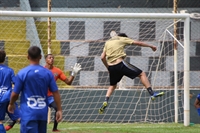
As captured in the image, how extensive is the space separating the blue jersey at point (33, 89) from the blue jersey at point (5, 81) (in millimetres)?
2288

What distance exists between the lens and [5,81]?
9469 mm

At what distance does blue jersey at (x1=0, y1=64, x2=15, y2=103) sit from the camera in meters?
9.41

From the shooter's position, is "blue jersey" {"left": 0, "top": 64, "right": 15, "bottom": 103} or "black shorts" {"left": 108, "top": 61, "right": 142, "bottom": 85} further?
"black shorts" {"left": 108, "top": 61, "right": 142, "bottom": 85}

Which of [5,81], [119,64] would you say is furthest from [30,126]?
[119,64]

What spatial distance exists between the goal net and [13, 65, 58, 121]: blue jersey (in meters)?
7.38

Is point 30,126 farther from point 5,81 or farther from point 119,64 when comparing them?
point 119,64

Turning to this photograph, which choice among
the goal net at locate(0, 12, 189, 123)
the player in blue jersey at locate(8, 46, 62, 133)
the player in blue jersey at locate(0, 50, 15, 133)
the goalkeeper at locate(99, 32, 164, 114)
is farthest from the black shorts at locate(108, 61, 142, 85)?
the player in blue jersey at locate(8, 46, 62, 133)

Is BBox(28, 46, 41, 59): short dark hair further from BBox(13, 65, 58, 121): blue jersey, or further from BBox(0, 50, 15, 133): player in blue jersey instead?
BBox(0, 50, 15, 133): player in blue jersey

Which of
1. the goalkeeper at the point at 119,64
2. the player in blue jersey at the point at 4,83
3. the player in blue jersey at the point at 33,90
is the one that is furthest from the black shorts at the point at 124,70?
the player in blue jersey at the point at 33,90

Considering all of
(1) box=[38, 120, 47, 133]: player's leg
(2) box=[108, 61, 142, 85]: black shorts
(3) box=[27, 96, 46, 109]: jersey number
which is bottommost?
(1) box=[38, 120, 47, 133]: player's leg

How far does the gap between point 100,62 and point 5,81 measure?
653cm

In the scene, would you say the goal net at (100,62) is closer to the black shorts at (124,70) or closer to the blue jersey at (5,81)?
the black shorts at (124,70)

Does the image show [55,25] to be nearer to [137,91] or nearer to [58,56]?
[58,56]

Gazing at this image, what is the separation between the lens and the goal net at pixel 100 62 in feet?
49.4
